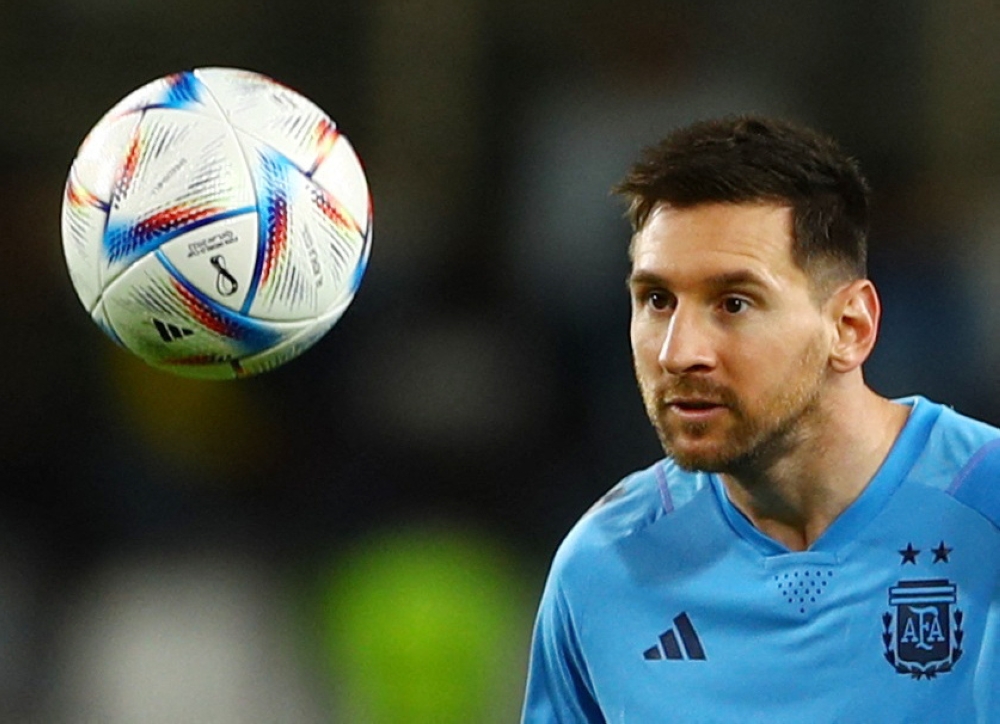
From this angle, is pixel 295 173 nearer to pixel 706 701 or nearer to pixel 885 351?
pixel 706 701

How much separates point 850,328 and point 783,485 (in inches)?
12.7

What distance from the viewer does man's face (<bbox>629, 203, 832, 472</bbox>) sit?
2924mm

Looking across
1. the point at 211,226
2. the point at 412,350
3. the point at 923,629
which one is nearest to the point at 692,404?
the point at 923,629

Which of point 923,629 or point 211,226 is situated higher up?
point 211,226

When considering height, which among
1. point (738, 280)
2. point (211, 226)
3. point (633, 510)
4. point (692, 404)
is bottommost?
point (633, 510)

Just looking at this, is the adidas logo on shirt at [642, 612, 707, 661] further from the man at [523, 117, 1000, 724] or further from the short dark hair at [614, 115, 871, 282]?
the short dark hair at [614, 115, 871, 282]

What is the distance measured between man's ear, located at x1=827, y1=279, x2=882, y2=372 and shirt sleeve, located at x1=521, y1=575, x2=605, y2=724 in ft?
2.44

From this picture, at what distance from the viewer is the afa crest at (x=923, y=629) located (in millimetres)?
2908

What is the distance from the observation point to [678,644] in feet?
10.4

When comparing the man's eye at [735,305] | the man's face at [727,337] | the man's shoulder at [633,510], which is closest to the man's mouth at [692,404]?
the man's face at [727,337]

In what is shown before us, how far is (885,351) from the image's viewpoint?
21.1ft

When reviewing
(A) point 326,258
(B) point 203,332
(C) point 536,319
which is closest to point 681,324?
(A) point 326,258

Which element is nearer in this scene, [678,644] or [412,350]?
[678,644]

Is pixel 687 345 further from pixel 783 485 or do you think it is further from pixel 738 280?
pixel 783 485
